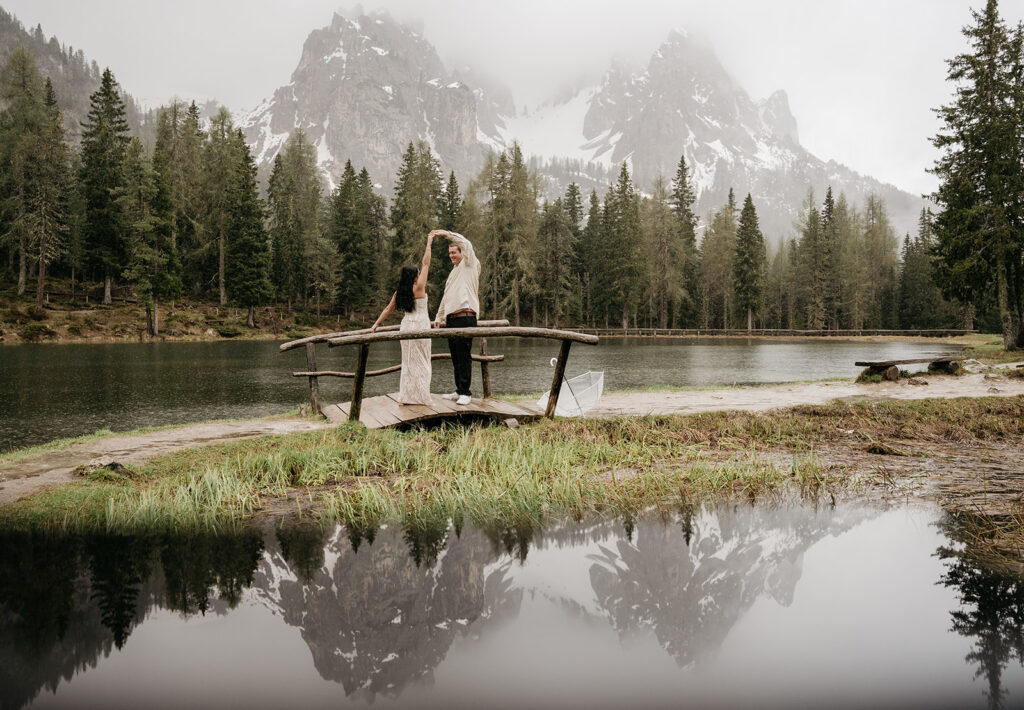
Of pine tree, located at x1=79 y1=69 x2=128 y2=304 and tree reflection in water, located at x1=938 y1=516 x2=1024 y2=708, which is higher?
pine tree, located at x1=79 y1=69 x2=128 y2=304

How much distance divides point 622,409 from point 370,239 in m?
59.3

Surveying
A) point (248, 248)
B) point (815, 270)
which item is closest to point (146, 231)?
point (248, 248)

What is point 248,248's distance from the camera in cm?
5019

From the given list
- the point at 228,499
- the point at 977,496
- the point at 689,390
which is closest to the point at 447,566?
the point at 228,499

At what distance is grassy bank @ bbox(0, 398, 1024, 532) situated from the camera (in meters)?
4.36

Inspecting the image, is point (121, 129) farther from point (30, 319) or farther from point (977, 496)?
point (977, 496)

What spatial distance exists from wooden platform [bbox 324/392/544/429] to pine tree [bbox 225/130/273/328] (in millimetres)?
45804

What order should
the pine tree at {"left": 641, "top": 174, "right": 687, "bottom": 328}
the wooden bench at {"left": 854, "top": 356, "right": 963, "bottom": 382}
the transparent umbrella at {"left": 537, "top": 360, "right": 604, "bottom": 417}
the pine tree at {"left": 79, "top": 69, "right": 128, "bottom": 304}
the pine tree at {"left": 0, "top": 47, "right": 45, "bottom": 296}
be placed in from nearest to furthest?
the transparent umbrella at {"left": 537, "top": 360, "right": 604, "bottom": 417} → the wooden bench at {"left": 854, "top": 356, "right": 963, "bottom": 382} → the pine tree at {"left": 0, "top": 47, "right": 45, "bottom": 296} → the pine tree at {"left": 79, "top": 69, "right": 128, "bottom": 304} → the pine tree at {"left": 641, "top": 174, "right": 687, "bottom": 328}

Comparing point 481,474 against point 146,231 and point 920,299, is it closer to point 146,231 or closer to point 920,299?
point 146,231

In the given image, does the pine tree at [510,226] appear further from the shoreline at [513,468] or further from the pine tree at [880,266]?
the pine tree at [880,266]

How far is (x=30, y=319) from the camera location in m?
38.7

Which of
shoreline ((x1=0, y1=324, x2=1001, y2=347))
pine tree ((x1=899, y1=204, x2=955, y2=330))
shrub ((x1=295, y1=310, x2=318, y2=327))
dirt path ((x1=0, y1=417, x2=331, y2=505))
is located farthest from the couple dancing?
pine tree ((x1=899, y1=204, x2=955, y2=330))

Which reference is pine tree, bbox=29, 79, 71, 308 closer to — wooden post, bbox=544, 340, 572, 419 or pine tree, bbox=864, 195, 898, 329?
wooden post, bbox=544, 340, 572, 419

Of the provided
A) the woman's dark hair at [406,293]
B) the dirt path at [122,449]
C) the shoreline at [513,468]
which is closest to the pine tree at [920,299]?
the shoreline at [513,468]
